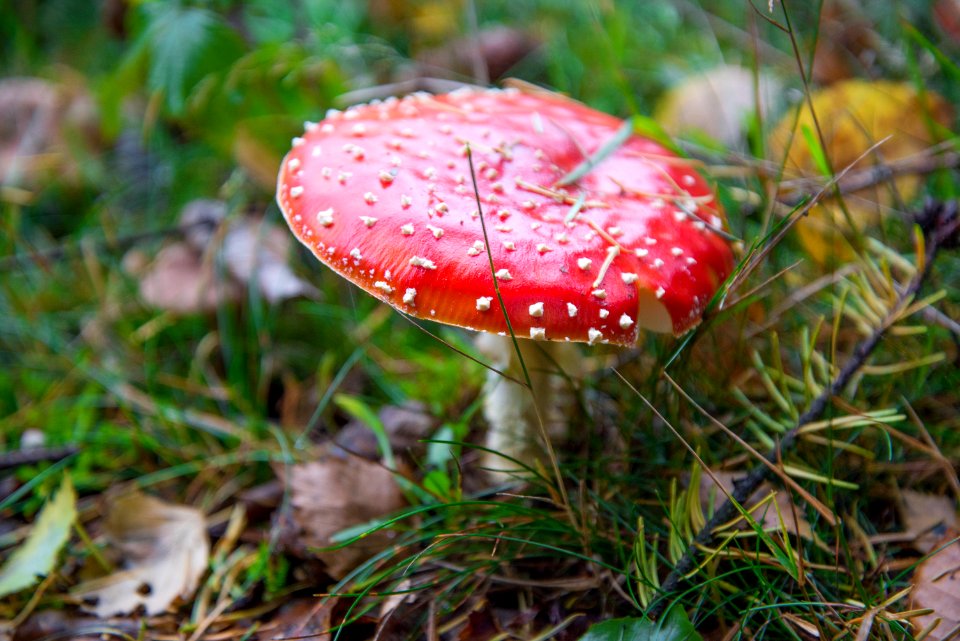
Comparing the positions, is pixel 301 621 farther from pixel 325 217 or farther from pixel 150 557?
pixel 325 217

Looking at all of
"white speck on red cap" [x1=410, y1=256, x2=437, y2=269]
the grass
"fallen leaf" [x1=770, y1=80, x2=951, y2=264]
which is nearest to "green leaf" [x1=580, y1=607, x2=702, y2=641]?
the grass

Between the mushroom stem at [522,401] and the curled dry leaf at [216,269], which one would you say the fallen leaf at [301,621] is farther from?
the curled dry leaf at [216,269]

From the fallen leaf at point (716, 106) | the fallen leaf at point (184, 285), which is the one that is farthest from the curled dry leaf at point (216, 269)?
the fallen leaf at point (716, 106)

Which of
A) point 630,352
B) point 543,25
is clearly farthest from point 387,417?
point 543,25

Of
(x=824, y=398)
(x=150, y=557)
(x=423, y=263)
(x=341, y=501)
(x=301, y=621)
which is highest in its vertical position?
(x=423, y=263)

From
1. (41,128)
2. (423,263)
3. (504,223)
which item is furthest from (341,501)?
(41,128)

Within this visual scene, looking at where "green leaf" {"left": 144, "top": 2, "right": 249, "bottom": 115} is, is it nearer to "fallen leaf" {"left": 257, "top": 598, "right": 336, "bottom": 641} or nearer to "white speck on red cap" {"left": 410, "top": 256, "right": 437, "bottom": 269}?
"white speck on red cap" {"left": 410, "top": 256, "right": 437, "bottom": 269}

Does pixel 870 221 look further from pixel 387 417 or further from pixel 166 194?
pixel 166 194
